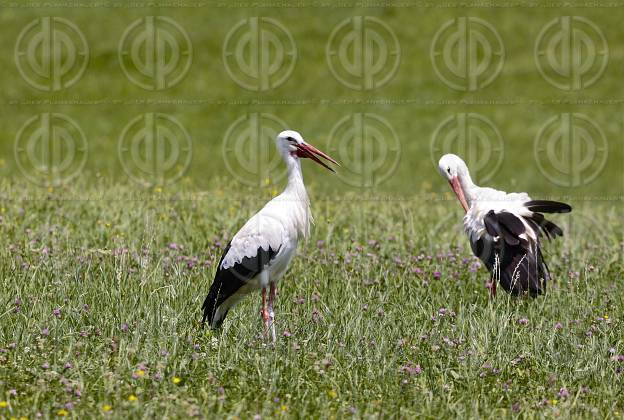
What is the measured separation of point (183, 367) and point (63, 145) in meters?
16.4

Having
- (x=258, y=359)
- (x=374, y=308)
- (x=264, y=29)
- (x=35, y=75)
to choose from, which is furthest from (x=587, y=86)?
(x=258, y=359)

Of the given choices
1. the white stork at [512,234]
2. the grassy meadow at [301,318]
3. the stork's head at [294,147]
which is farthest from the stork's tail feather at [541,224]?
the stork's head at [294,147]

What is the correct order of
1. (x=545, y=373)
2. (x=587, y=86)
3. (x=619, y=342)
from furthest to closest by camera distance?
(x=587, y=86) < (x=619, y=342) < (x=545, y=373)

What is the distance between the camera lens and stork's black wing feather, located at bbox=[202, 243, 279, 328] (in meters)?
6.66

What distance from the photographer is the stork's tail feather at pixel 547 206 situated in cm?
822

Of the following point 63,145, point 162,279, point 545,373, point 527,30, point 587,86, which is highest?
point 527,30

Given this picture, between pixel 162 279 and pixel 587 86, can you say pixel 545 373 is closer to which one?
pixel 162 279

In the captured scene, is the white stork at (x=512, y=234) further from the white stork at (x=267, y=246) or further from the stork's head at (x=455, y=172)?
the white stork at (x=267, y=246)

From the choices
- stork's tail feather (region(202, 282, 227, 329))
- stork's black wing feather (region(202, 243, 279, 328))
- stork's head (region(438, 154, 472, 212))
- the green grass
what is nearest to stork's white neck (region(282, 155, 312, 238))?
stork's black wing feather (region(202, 243, 279, 328))

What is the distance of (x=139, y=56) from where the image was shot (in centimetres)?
2505

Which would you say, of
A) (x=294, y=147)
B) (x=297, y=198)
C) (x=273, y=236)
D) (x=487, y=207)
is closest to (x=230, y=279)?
(x=273, y=236)

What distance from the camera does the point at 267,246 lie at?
275 inches

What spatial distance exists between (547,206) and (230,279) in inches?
114

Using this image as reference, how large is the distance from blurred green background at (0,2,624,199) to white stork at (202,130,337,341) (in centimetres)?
1138
